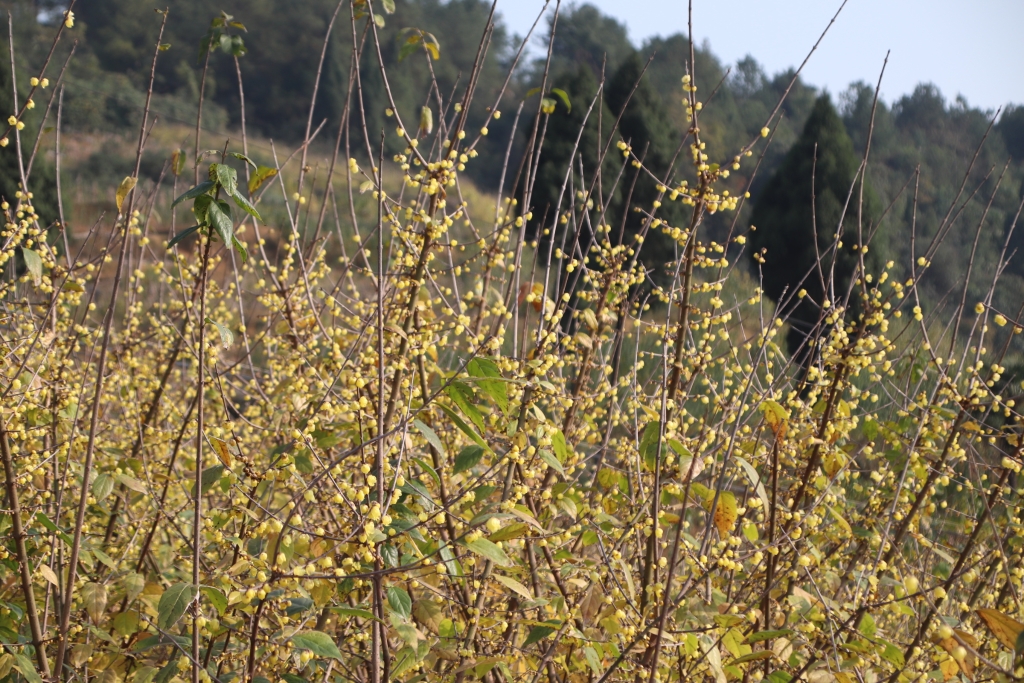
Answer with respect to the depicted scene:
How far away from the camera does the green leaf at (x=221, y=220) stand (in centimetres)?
120

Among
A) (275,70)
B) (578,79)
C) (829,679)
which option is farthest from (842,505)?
(275,70)

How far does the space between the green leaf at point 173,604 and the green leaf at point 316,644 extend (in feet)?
0.64

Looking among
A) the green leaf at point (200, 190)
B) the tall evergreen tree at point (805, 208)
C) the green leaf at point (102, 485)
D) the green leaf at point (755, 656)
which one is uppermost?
the tall evergreen tree at point (805, 208)

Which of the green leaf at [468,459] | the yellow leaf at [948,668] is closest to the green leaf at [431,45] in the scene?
the green leaf at [468,459]

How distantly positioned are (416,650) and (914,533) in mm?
1714

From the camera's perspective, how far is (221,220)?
4.02 feet

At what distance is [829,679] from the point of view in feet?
5.80

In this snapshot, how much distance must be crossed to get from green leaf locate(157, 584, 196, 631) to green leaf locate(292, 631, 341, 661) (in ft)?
0.64

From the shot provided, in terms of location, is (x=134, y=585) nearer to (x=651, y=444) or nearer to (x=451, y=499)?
(x=451, y=499)

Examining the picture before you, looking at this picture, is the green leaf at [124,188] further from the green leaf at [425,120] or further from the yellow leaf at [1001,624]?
the yellow leaf at [1001,624]

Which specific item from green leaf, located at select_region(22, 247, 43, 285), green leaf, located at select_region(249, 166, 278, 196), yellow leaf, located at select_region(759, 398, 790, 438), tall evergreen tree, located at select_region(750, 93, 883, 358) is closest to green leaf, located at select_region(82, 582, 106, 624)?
green leaf, located at select_region(22, 247, 43, 285)

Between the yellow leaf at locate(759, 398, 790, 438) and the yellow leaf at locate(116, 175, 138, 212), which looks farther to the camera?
the yellow leaf at locate(759, 398, 790, 438)

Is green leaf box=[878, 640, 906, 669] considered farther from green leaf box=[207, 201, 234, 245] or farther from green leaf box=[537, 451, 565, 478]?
green leaf box=[207, 201, 234, 245]

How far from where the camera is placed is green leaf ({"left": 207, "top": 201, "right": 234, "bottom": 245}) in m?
1.20
